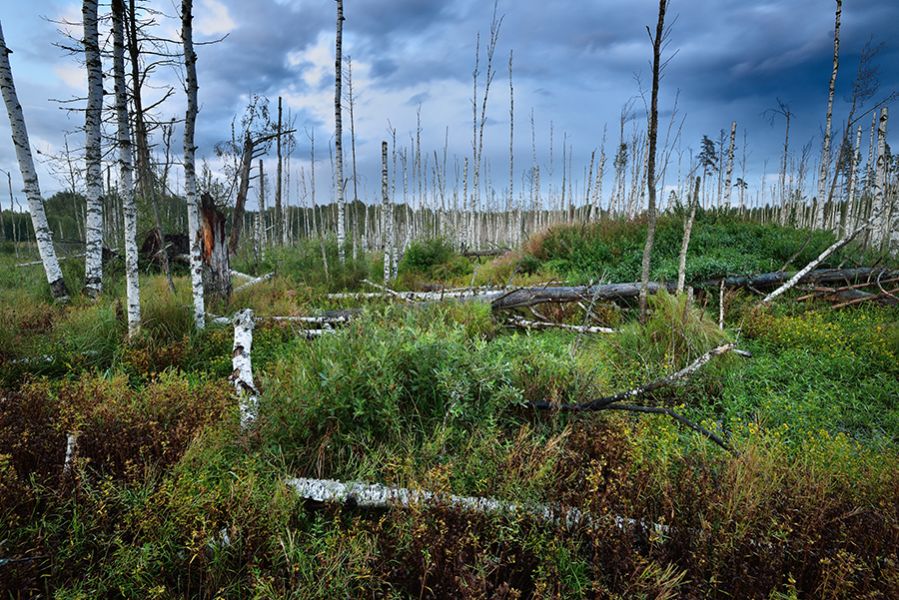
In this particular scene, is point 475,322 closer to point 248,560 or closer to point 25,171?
point 248,560

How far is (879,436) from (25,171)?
13908mm

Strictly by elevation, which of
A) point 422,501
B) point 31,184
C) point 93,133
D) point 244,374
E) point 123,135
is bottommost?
point 422,501

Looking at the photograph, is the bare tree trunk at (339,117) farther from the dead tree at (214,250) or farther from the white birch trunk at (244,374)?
the white birch trunk at (244,374)

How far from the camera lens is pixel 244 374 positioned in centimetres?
425

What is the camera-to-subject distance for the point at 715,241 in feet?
36.2

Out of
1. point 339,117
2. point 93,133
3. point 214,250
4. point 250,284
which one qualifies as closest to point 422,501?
point 214,250

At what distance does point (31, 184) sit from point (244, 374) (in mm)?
8164

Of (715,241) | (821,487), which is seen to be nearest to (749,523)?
(821,487)

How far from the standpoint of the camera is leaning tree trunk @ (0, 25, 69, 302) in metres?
8.20

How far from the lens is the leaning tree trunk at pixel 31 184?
8195 mm

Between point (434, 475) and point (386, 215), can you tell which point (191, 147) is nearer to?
point (434, 475)

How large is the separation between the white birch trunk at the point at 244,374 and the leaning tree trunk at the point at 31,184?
6.44 meters

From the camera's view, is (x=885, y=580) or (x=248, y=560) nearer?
(x=885, y=580)

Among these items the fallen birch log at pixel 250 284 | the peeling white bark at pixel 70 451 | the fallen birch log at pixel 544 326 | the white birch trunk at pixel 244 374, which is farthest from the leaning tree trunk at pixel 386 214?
the peeling white bark at pixel 70 451
